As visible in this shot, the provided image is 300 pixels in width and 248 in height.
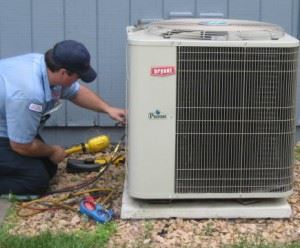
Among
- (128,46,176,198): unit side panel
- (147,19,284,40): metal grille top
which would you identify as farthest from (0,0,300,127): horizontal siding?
(128,46,176,198): unit side panel

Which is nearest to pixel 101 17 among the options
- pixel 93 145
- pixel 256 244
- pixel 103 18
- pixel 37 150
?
pixel 103 18

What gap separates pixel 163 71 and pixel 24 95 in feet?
2.78

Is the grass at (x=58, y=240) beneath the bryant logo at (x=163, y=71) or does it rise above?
beneath

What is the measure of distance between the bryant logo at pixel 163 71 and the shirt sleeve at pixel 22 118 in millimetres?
758

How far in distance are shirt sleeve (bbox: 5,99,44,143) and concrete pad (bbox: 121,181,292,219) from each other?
69 cm

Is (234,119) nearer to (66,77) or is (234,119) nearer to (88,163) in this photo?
(66,77)

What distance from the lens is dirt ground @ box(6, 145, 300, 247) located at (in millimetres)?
4129

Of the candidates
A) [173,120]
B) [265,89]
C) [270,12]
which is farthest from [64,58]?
[270,12]

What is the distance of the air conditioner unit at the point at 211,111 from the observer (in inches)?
161

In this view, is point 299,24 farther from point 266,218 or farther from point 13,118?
point 13,118

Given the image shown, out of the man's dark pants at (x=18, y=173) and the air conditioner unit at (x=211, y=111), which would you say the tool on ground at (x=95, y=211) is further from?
the man's dark pants at (x=18, y=173)

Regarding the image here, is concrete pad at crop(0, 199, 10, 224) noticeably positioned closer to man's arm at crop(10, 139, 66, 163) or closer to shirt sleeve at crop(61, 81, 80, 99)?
man's arm at crop(10, 139, 66, 163)

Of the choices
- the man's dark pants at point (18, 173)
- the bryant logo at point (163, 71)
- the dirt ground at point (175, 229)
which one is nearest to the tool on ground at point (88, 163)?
the man's dark pants at point (18, 173)

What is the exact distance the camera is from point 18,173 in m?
4.77
